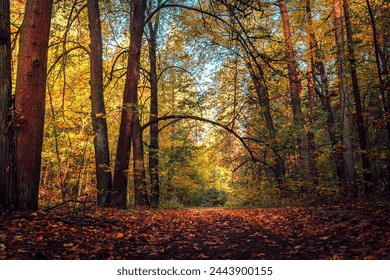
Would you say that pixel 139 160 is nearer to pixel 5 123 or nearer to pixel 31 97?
pixel 31 97

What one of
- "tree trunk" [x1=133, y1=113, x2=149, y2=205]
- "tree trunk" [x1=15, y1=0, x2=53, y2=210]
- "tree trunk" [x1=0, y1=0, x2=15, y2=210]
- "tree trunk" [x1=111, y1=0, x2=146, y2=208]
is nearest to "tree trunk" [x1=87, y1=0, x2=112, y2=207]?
"tree trunk" [x1=111, y1=0, x2=146, y2=208]

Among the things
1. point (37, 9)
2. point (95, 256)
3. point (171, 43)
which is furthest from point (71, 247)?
point (171, 43)

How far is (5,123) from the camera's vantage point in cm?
477

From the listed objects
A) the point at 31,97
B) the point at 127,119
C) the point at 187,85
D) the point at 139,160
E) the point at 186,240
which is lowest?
the point at 186,240

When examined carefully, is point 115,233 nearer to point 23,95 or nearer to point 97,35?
point 23,95

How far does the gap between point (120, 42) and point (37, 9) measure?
26.1 ft

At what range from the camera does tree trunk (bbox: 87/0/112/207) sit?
8547mm

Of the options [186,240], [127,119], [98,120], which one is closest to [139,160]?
[98,120]

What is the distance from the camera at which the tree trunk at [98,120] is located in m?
8.55

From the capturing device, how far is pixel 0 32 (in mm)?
4816

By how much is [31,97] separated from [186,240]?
140 inches

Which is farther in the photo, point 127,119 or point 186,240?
point 127,119

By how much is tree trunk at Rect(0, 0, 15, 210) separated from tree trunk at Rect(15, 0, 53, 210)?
14 centimetres

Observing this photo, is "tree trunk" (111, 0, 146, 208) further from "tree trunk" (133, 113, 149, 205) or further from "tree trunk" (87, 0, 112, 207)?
"tree trunk" (133, 113, 149, 205)
